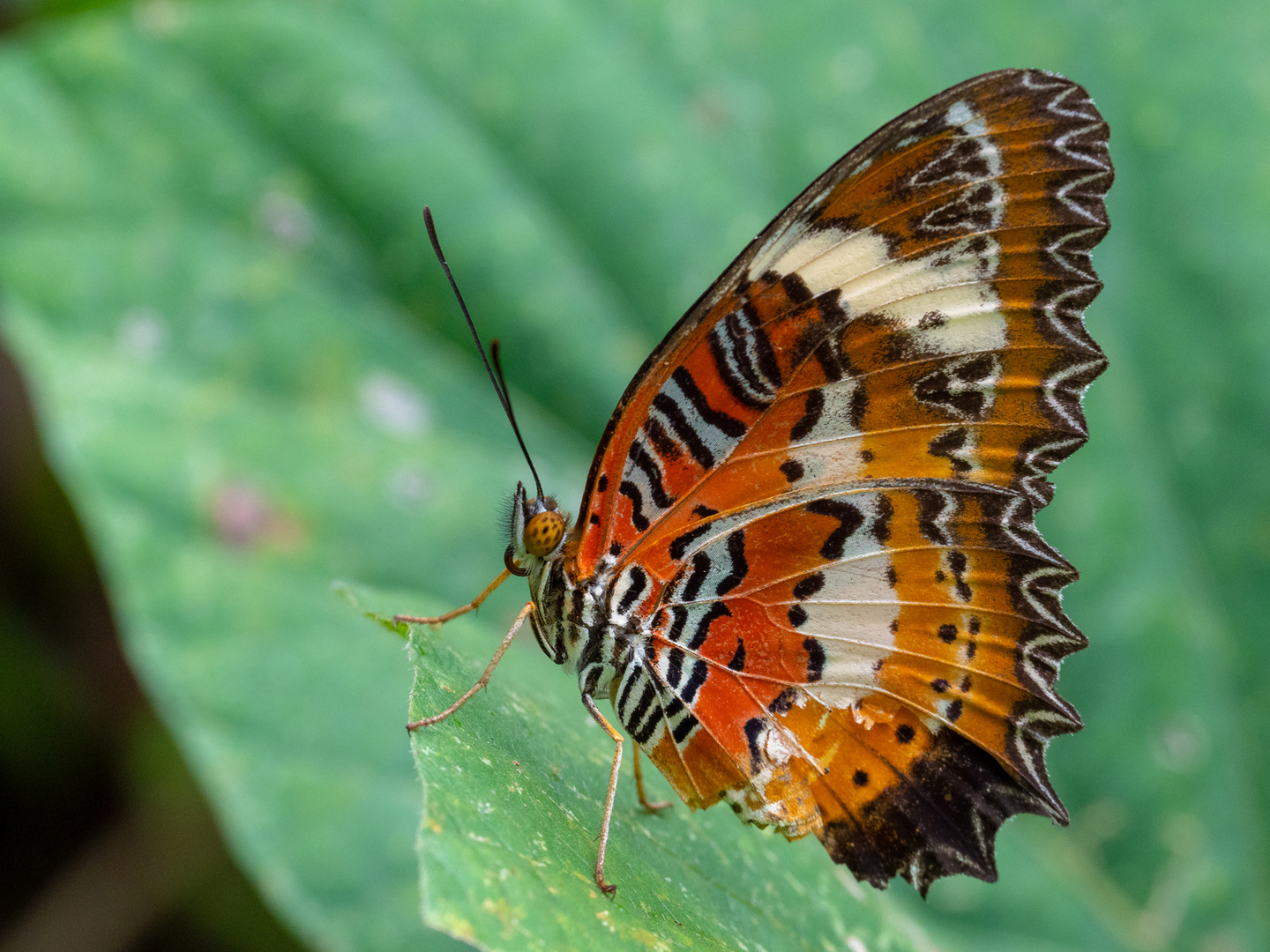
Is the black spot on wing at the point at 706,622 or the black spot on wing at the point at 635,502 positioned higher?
the black spot on wing at the point at 635,502

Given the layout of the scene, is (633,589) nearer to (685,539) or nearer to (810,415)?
(685,539)

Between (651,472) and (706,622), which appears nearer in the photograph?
(651,472)

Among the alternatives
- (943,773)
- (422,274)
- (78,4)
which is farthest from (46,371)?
(943,773)

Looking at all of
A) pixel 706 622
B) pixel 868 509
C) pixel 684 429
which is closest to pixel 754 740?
pixel 706 622

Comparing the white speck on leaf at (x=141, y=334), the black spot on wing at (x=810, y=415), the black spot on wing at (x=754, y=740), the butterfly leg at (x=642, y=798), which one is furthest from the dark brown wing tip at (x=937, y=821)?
the white speck on leaf at (x=141, y=334)

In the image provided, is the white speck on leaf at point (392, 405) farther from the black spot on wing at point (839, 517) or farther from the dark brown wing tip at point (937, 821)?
the dark brown wing tip at point (937, 821)

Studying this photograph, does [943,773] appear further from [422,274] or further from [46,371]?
[46,371]
